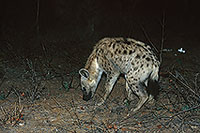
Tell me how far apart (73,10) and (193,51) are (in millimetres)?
6427

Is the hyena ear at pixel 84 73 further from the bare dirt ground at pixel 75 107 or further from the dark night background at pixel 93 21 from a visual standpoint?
the dark night background at pixel 93 21

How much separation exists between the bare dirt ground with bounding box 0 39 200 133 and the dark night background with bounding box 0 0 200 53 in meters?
2.76

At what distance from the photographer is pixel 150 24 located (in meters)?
11.5

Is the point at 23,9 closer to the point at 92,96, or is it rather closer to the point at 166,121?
the point at 92,96

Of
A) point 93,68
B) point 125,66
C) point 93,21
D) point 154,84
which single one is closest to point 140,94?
point 154,84

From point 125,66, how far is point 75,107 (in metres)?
0.90

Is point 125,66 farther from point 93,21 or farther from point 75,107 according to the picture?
point 93,21

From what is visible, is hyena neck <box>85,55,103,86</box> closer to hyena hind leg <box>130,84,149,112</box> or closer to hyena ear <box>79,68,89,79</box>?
hyena ear <box>79,68,89,79</box>

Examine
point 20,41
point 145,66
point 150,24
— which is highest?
point 145,66

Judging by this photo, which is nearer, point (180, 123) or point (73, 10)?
point (180, 123)

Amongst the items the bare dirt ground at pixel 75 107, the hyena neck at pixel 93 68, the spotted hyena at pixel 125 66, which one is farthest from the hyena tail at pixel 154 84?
the hyena neck at pixel 93 68

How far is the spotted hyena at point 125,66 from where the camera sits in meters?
→ 3.77

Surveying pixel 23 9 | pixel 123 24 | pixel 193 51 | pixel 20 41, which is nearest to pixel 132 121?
pixel 193 51

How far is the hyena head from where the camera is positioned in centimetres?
424
